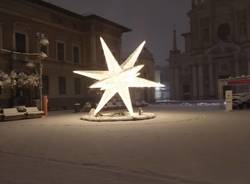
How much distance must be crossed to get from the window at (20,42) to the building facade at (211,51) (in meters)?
35.0

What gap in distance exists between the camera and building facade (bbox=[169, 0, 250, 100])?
57.0m

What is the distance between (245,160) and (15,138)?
8818mm

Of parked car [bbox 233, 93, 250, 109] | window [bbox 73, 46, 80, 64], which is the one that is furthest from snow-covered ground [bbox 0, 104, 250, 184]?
window [bbox 73, 46, 80, 64]

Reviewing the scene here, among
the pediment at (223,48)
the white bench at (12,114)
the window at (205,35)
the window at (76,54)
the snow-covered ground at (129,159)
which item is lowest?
the snow-covered ground at (129,159)

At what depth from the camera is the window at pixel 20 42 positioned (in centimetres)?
3306

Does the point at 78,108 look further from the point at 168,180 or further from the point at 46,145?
the point at 168,180

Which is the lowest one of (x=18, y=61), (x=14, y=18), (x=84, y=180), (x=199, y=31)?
(x=84, y=180)

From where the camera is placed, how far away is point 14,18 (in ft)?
107

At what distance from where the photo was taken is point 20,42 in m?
33.5

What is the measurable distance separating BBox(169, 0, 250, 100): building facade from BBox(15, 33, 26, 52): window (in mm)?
34958

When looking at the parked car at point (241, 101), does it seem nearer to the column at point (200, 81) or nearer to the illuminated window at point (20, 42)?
the illuminated window at point (20, 42)

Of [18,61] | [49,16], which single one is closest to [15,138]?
[18,61]

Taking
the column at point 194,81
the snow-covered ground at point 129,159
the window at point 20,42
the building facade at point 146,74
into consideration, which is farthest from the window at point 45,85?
the column at point 194,81

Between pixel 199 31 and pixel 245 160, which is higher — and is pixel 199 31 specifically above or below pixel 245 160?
above
